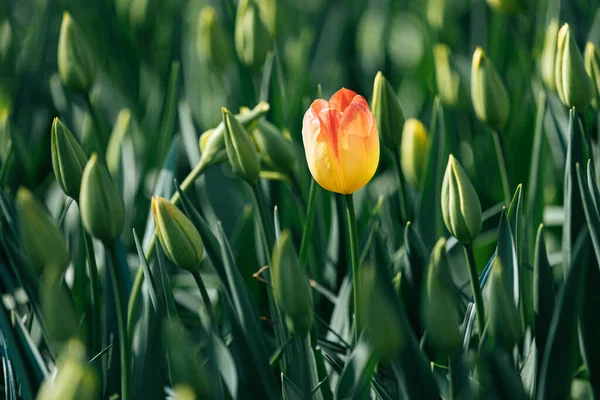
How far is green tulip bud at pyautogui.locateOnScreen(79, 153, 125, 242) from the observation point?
0.72 meters

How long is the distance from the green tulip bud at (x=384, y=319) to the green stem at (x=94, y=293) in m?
0.35

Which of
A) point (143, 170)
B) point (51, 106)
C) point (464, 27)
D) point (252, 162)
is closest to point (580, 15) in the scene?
point (464, 27)

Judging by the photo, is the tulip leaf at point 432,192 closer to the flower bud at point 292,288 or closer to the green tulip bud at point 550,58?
the green tulip bud at point 550,58

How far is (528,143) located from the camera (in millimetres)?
1328

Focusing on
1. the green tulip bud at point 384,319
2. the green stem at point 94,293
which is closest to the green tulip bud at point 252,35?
the green stem at point 94,293

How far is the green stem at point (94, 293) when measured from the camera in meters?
0.84

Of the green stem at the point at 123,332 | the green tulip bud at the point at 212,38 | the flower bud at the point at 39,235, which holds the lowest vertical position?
the green stem at the point at 123,332

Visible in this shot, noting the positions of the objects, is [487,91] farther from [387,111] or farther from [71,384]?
[71,384]

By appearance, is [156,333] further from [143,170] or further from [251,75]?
[251,75]

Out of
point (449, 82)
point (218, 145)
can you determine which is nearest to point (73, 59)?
point (218, 145)

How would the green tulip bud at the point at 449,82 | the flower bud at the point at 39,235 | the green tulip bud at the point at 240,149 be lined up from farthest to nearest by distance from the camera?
the green tulip bud at the point at 449,82 < the green tulip bud at the point at 240,149 < the flower bud at the point at 39,235

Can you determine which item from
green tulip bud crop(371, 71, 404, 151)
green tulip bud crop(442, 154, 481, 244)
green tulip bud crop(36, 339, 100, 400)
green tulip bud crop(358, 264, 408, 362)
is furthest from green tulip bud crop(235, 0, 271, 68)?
green tulip bud crop(36, 339, 100, 400)

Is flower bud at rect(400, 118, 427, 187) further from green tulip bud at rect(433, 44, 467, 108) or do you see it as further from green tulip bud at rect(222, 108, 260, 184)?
green tulip bud at rect(222, 108, 260, 184)

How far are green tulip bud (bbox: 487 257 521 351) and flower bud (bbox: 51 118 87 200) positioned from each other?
1.45 ft
